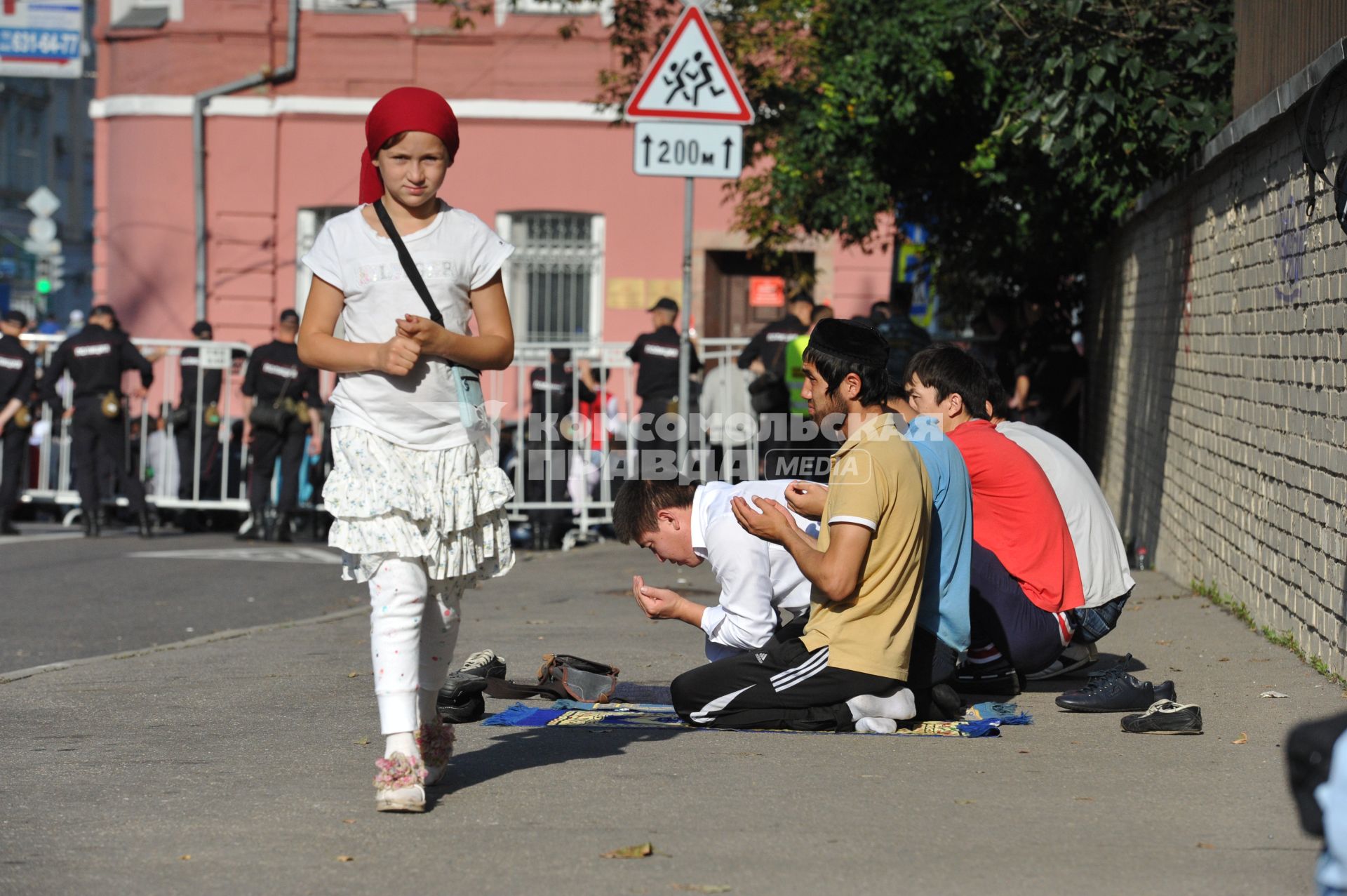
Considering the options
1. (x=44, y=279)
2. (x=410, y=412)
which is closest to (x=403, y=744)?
(x=410, y=412)

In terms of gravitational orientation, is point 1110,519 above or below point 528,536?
above

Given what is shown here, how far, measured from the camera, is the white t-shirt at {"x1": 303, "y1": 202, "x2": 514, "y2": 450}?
15.5 feet

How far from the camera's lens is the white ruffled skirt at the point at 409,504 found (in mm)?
4586

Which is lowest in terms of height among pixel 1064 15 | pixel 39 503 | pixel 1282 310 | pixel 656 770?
pixel 39 503

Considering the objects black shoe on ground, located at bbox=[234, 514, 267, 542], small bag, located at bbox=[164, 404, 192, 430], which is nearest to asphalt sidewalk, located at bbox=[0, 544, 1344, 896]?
black shoe on ground, located at bbox=[234, 514, 267, 542]

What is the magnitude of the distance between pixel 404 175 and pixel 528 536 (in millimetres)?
10250

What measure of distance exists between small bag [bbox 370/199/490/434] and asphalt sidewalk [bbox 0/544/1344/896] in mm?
1040

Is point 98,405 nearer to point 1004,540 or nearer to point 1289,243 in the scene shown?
point 1004,540

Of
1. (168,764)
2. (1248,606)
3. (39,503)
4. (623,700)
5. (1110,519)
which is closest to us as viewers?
(168,764)

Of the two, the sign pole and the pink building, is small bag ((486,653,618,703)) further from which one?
the pink building

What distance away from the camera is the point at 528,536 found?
586 inches

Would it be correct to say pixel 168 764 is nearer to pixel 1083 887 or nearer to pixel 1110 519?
pixel 1083 887

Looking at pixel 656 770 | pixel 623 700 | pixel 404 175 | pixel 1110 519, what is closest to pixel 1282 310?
pixel 1110 519

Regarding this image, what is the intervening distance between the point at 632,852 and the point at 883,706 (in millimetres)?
1830
